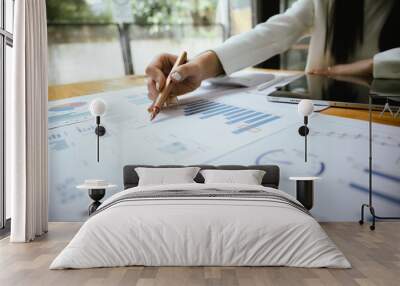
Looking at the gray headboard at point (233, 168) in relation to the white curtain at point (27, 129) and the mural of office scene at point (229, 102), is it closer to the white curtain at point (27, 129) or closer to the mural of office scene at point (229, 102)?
the mural of office scene at point (229, 102)

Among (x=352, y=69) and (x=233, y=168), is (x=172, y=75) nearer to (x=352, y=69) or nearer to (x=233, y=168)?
(x=233, y=168)

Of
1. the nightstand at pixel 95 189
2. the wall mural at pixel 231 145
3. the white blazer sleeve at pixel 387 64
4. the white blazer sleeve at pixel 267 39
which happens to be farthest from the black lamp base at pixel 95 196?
the white blazer sleeve at pixel 387 64

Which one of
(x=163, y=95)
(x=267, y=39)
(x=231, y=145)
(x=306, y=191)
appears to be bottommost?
(x=306, y=191)

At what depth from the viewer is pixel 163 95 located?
6398 millimetres

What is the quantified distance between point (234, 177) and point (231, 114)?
80 centimetres

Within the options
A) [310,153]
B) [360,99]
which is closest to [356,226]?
[310,153]

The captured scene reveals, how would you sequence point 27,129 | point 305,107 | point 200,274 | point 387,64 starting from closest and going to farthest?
point 200,274 < point 27,129 < point 305,107 < point 387,64

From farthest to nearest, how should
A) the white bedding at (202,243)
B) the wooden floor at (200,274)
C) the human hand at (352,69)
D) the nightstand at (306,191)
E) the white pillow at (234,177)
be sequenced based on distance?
the human hand at (352,69) < the nightstand at (306,191) < the white pillow at (234,177) < the white bedding at (202,243) < the wooden floor at (200,274)

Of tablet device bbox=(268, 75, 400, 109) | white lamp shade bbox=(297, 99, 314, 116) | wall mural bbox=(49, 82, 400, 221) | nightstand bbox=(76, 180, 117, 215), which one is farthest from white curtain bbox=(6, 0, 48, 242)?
white lamp shade bbox=(297, 99, 314, 116)

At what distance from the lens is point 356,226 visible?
614 centimetres

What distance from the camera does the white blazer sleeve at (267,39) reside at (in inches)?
254

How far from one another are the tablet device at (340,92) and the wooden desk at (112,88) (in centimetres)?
9

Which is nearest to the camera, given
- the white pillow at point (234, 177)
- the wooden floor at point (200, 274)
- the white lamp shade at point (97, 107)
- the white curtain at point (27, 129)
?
the wooden floor at point (200, 274)

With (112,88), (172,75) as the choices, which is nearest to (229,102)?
(172,75)
